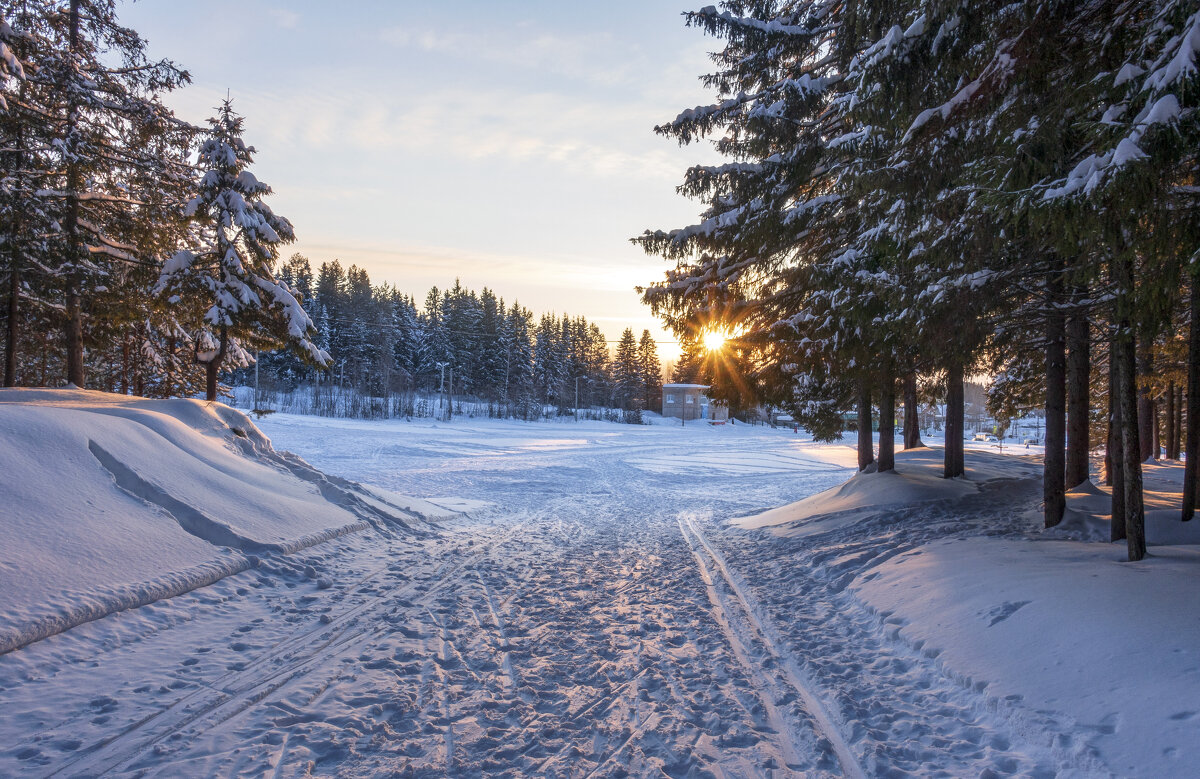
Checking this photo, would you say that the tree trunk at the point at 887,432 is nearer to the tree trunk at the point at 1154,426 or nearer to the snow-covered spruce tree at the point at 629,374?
the tree trunk at the point at 1154,426

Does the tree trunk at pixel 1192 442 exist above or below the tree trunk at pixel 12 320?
below

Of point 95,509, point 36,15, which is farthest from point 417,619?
point 36,15

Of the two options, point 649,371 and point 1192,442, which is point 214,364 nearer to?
point 1192,442

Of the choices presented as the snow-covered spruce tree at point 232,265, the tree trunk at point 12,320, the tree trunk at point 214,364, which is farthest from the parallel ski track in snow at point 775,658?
the tree trunk at point 12,320

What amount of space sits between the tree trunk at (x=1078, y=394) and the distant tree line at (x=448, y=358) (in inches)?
1885

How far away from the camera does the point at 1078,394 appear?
28.2 feet

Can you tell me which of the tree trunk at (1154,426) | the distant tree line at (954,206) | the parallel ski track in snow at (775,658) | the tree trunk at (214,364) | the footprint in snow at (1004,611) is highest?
the distant tree line at (954,206)

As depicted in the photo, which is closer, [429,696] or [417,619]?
[429,696]

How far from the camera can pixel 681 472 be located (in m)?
22.3

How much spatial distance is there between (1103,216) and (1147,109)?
68 centimetres

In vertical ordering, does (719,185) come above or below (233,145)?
below

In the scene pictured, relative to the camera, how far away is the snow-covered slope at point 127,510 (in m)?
4.70

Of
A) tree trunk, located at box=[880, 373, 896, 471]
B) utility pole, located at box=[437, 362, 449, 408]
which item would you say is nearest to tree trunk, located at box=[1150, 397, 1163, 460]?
tree trunk, located at box=[880, 373, 896, 471]

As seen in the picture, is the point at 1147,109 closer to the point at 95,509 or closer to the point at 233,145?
the point at 95,509
